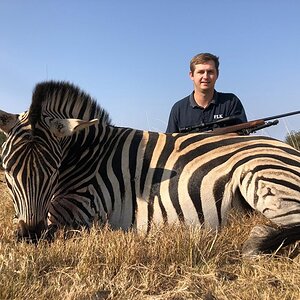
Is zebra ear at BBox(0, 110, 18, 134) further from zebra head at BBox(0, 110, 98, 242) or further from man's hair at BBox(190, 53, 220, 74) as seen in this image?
man's hair at BBox(190, 53, 220, 74)

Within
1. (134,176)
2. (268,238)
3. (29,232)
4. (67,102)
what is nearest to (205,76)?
(67,102)

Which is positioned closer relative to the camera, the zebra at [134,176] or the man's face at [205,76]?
the zebra at [134,176]

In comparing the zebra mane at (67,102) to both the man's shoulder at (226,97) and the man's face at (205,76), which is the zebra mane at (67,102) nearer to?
the man's face at (205,76)

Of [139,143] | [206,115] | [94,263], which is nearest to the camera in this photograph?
[94,263]

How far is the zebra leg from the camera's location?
2578mm

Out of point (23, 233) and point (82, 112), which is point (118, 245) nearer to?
point (23, 233)

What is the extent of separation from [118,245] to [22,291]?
0.64 m

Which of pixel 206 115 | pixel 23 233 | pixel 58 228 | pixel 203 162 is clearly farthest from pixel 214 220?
pixel 206 115

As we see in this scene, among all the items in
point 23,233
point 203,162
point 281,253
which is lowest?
point 281,253

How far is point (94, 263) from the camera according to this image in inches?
87.8

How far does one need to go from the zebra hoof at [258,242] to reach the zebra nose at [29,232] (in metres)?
1.23

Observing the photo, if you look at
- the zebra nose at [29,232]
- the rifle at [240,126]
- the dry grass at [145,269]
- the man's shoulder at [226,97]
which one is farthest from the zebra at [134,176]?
the man's shoulder at [226,97]

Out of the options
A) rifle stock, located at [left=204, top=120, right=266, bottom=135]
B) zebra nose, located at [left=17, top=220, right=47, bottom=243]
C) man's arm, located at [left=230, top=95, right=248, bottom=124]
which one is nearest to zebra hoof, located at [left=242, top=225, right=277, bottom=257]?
zebra nose, located at [left=17, top=220, right=47, bottom=243]

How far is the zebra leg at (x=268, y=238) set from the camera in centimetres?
258
